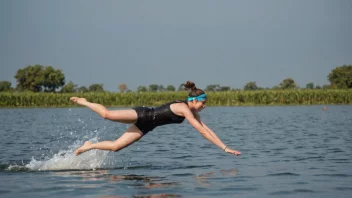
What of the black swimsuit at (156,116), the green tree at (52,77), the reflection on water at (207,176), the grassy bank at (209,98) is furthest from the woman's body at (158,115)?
the green tree at (52,77)

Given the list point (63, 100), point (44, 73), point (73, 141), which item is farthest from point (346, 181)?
point (44, 73)

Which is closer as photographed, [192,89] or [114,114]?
[192,89]

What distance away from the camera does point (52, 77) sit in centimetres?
14125

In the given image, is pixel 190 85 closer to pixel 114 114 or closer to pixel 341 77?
pixel 114 114

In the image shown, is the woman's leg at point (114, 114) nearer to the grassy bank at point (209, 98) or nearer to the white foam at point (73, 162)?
the white foam at point (73, 162)

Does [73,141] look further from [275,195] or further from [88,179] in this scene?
[275,195]

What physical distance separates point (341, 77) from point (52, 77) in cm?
6580

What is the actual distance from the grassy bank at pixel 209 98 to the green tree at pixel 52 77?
68.0m

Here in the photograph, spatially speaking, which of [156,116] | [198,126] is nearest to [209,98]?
[156,116]

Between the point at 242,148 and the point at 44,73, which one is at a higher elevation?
the point at 44,73

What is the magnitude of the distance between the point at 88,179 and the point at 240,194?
11.1 feet

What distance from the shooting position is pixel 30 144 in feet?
73.7

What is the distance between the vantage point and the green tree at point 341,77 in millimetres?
145125

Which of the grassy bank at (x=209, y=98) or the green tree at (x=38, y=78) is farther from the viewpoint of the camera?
the green tree at (x=38, y=78)
